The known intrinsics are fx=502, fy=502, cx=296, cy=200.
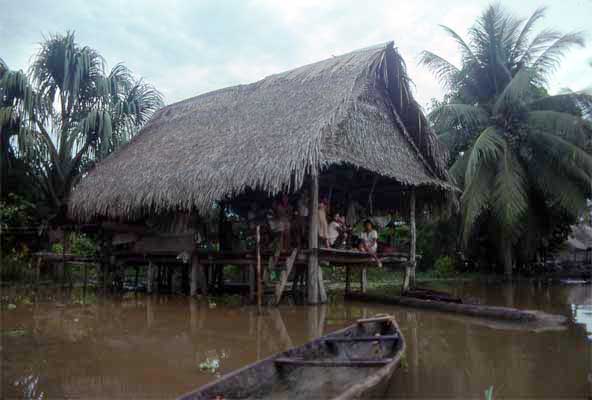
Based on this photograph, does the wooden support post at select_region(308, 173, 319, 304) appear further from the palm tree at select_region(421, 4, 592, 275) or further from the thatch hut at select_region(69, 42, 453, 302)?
the palm tree at select_region(421, 4, 592, 275)

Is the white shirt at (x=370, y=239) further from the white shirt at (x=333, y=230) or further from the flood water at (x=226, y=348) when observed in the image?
the flood water at (x=226, y=348)

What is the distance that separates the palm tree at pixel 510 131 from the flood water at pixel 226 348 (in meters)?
5.73

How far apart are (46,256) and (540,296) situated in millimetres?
10410

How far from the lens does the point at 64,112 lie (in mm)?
13695

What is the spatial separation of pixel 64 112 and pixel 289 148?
843 centimetres

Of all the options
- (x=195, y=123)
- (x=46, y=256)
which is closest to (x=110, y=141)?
(x=195, y=123)

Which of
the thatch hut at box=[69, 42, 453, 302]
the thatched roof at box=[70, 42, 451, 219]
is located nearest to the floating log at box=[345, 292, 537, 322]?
the thatch hut at box=[69, 42, 453, 302]

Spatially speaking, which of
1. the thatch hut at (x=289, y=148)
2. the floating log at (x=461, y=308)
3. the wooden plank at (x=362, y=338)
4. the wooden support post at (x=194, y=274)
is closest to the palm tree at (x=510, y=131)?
the thatch hut at (x=289, y=148)

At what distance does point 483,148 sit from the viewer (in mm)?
13344

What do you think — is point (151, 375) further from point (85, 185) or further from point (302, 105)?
point (85, 185)

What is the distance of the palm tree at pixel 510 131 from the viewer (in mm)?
13641

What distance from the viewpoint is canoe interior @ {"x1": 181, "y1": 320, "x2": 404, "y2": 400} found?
298cm

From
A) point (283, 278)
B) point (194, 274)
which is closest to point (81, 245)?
point (194, 274)

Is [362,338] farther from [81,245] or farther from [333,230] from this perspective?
[81,245]
